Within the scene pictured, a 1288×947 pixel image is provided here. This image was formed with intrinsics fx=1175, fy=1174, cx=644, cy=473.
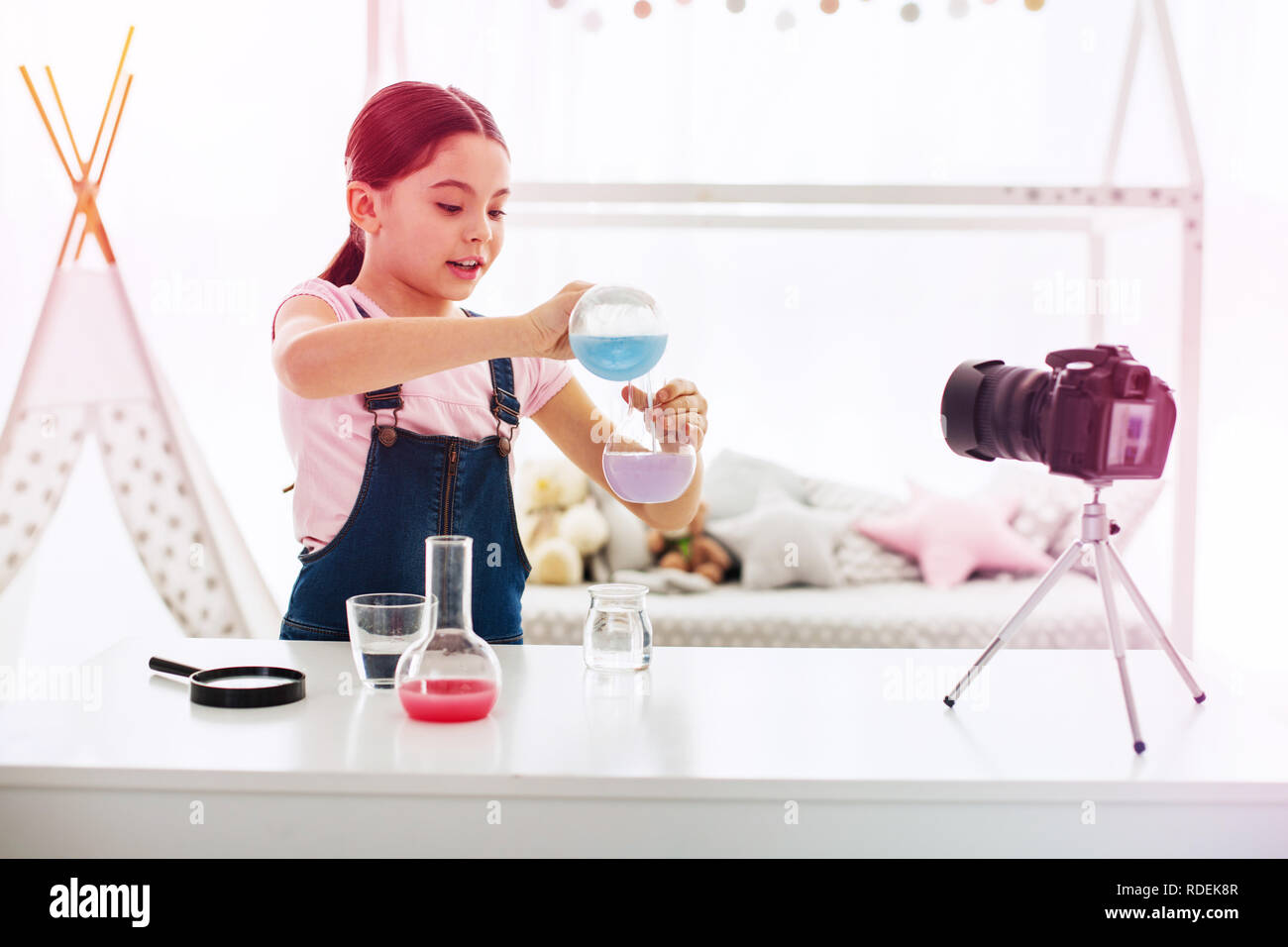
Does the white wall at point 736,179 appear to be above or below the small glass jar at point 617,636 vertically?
above

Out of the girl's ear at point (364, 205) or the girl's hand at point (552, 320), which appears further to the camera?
the girl's ear at point (364, 205)

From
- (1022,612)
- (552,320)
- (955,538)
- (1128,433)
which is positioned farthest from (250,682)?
(955,538)

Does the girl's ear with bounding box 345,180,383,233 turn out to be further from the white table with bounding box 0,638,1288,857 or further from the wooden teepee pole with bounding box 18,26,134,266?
the wooden teepee pole with bounding box 18,26,134,266

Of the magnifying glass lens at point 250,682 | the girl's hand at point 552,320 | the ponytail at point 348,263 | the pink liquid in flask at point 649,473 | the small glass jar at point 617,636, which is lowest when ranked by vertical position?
the magnifying glass lens at point 250,682

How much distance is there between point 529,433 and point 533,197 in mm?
587

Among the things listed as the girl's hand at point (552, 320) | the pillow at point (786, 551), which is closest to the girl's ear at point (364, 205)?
the girl's hand at point (552, 320)

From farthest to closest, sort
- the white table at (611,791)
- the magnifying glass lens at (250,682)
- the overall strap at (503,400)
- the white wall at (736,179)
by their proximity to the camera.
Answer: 1. the white wall at (736,179)
2. the overall strap at (503,400)
3. the magnifying glass lens at (250,682)
4. the white table at (611,791)

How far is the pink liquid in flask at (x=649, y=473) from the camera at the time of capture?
1116 millimetres

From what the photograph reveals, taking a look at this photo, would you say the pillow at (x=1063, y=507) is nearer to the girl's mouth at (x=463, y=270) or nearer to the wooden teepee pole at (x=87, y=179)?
the girl's mouth at (x=463, y=270)

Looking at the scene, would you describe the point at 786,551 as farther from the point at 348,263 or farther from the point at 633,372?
the point at 633,372

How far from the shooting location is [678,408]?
124cm

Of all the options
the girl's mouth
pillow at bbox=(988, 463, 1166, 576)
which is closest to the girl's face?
the girl's mouth

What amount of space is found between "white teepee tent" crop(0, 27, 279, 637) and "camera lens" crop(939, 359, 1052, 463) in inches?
84.2

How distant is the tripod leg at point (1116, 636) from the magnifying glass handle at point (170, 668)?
0.86m
